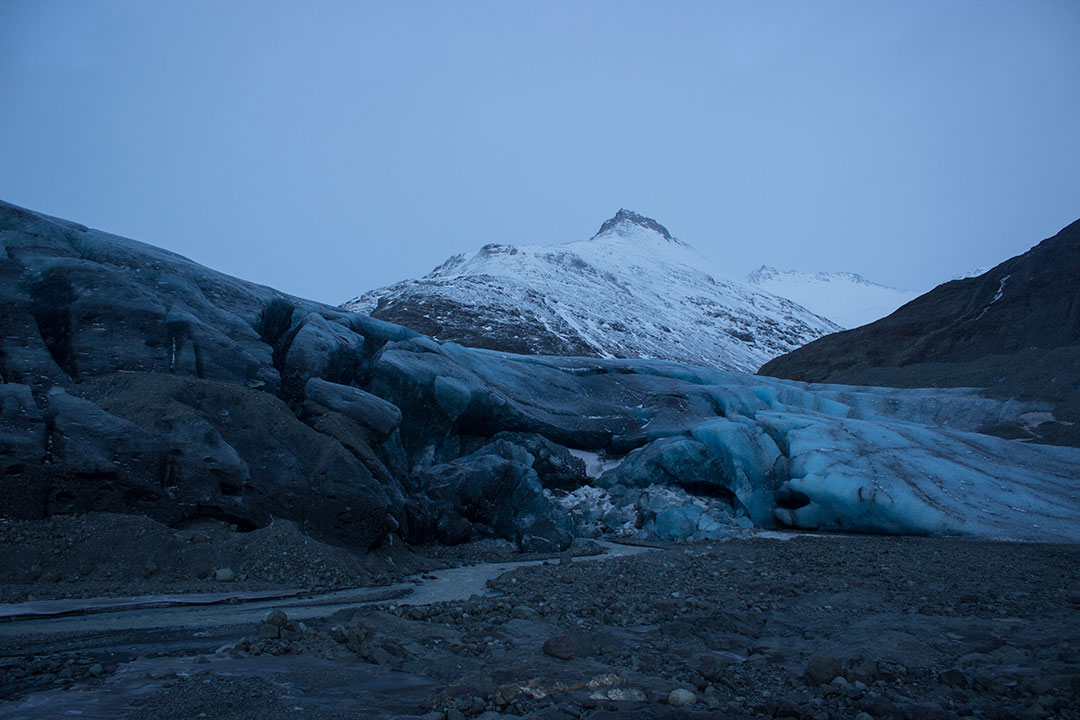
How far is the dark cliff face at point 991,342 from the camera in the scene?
19141mm

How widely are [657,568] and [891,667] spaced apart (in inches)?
193

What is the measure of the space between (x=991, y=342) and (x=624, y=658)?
30.7 metres

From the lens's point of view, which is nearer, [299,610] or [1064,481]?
[299,610]

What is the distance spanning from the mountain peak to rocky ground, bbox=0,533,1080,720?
94129mm

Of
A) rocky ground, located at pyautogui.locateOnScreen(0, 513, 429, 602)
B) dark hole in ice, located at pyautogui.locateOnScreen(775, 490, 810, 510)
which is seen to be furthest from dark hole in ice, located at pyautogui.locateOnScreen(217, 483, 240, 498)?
dark hole in ice, located at pyautogui.locateOnScreen(775, 490, 810, 510)

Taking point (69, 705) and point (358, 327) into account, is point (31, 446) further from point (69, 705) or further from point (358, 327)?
point (358, 327)

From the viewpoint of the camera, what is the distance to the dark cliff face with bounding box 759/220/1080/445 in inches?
754

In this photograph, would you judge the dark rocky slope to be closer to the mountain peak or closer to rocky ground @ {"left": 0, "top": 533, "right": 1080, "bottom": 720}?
rocky ground @ {"left": 0, "top": 533, "right": 1080, "bottom": 720}

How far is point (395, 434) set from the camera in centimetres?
1407

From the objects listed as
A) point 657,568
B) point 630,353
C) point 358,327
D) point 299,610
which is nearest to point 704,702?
point 299,610

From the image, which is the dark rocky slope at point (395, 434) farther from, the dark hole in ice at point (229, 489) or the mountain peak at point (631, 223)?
the mountain peak at point (631, 223)

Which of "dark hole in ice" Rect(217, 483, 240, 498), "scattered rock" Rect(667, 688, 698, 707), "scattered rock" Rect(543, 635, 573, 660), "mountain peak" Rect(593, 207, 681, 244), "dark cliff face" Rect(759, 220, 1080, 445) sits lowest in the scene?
"scattered rock" Rect(543, 635, 573, 660)

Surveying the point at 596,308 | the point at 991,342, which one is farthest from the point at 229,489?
the point at 596,308

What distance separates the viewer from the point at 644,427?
17.9m
